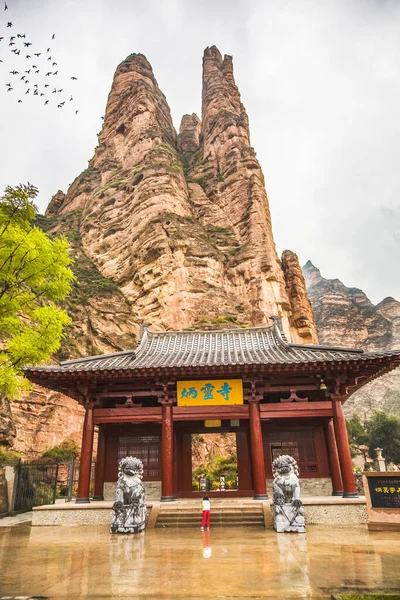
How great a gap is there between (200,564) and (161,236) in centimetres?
3788

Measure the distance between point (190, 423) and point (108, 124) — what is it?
61538 mm

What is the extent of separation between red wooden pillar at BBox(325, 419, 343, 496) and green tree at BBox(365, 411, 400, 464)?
36922 millimetres

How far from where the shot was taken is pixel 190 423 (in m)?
14.8

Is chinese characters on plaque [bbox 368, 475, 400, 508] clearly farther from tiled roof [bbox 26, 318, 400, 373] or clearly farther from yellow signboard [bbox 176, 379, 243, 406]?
yellow signboard [bbox 176, 379, 243, 406]

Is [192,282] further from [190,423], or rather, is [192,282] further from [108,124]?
[108,124]

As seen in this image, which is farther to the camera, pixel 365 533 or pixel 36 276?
pixel 36 276

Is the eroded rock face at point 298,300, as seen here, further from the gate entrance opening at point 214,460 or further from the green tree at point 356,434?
the gate entrance opening at point 214,460

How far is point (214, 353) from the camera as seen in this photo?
1549cm

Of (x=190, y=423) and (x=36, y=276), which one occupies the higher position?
(x=36, y=276)

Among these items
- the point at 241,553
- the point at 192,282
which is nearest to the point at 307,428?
the point at 241,553

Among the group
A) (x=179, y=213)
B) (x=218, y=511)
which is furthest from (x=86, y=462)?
(x=179, y=213)

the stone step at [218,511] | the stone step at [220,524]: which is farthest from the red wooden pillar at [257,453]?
the stone step at [220,524]

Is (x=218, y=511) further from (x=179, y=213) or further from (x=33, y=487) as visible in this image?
(x=179, y=213)

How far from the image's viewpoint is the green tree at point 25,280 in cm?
945
